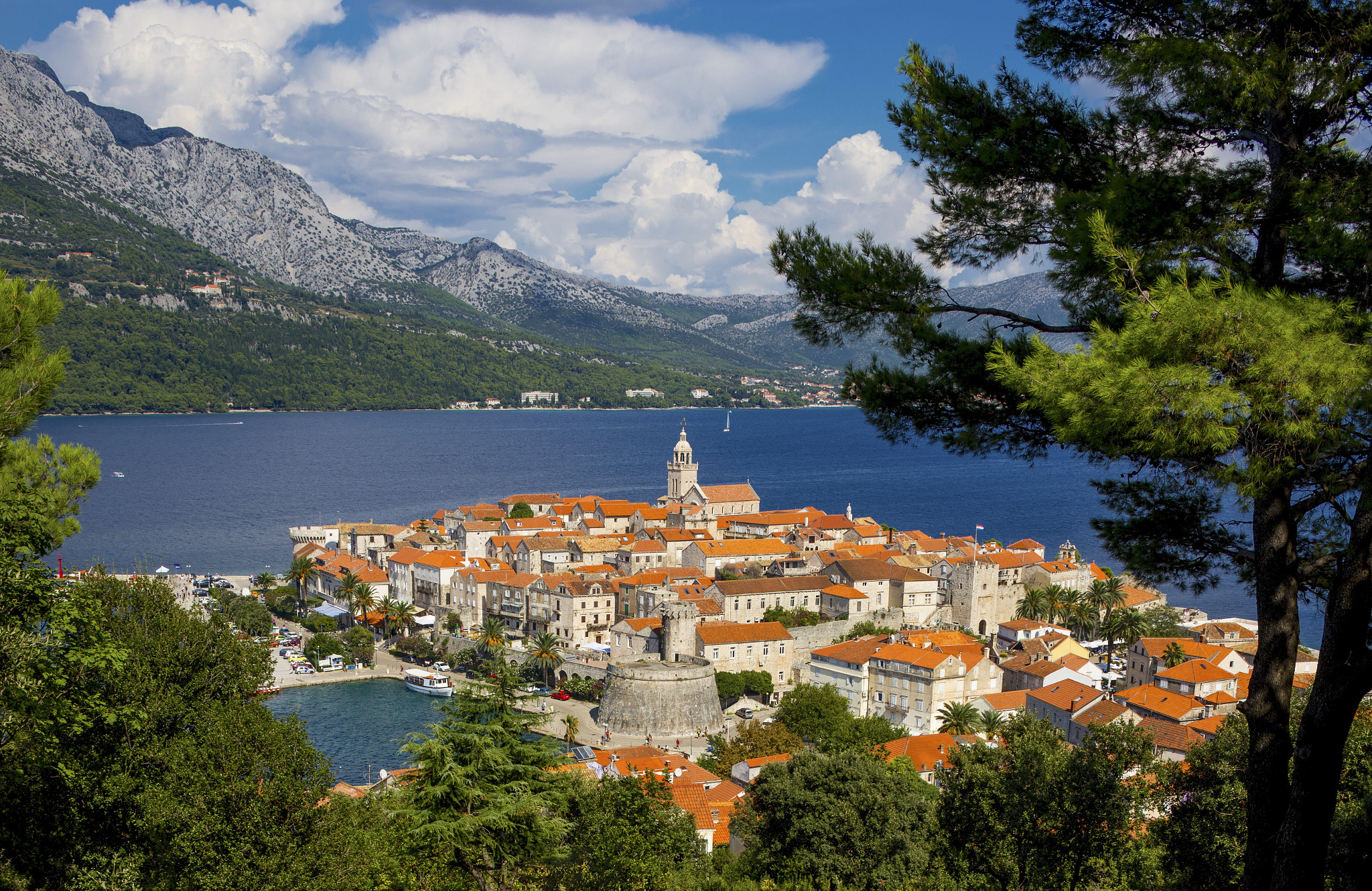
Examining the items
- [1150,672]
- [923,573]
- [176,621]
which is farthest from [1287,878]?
[923,573]

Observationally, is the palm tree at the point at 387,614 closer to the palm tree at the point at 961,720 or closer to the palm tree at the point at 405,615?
the palm tree at the point at 405,615

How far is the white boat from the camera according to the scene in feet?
175

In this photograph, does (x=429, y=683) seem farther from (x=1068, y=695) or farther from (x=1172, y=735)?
(x=1172, y=735)

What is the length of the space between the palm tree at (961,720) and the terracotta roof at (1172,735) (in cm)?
786

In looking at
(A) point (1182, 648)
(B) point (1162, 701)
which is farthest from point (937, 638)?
(B) point (1162, 701)

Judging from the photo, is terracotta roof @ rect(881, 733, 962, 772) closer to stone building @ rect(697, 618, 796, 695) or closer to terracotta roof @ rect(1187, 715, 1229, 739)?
terracotta roof @ rect(1187, 715, 1229, 739)

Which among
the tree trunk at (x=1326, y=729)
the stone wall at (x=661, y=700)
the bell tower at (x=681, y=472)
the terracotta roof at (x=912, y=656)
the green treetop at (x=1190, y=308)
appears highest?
the green treetop at (x=1190, y=308)

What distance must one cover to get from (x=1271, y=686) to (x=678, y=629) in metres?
46.1

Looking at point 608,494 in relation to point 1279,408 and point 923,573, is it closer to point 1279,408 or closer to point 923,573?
point 923,573

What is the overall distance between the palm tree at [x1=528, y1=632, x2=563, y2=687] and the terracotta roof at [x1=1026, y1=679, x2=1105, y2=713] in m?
25.7

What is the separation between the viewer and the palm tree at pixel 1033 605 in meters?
61.7

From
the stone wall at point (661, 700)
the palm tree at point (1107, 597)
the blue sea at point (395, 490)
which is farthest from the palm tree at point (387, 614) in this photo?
the palm tree at point (1107, 597)

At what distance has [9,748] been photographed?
38.1ft

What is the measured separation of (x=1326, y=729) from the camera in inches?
257
